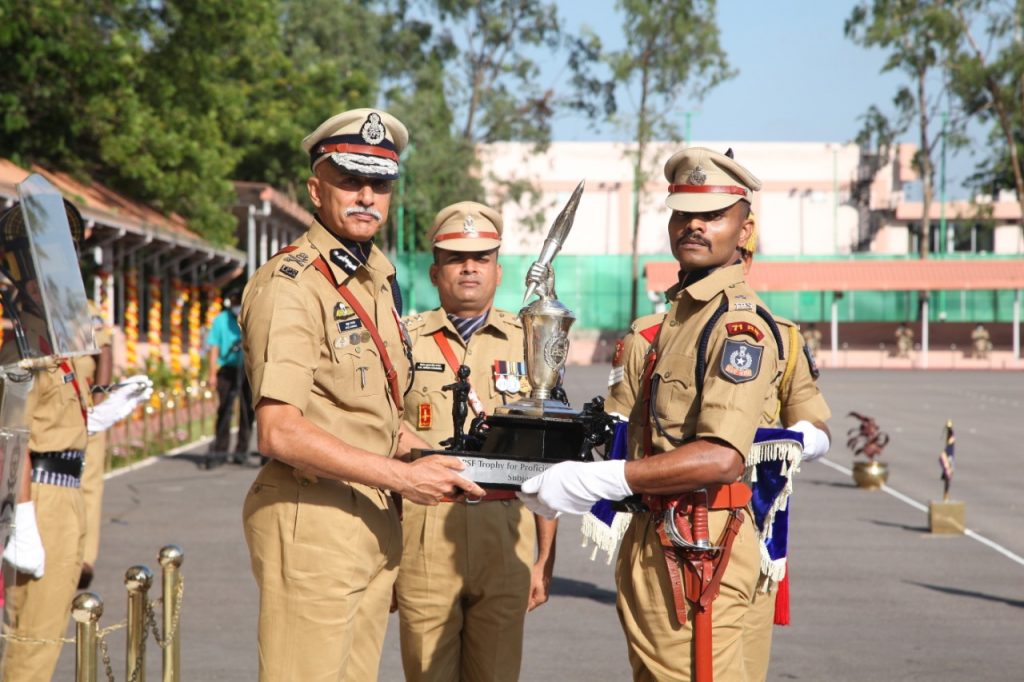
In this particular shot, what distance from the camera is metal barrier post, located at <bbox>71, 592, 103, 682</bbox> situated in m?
4.44

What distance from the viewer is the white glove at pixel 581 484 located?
12.4 feet

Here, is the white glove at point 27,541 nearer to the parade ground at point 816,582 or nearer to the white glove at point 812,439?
the parade ground at point 816,582

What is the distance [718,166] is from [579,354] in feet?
174

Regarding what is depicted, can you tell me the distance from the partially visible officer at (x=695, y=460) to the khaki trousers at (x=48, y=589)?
7.82 feet

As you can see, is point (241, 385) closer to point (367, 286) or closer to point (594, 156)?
point (367, 286)

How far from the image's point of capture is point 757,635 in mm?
4348

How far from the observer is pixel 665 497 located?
3965 millimetres

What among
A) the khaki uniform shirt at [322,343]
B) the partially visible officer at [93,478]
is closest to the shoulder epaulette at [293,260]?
the khaki uniform shirt at [322,343]

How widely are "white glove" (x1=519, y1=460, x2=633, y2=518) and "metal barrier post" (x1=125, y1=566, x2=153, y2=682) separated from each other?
1762 mm

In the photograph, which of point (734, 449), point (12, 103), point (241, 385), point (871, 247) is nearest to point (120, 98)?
point (12, 103)

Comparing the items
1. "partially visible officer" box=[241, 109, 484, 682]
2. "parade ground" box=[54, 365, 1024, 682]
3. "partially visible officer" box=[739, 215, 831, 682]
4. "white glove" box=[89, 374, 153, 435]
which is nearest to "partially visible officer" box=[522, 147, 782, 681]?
"partially visible officer" box=[241, 109, 484, 682]

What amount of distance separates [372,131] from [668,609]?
1638 mm

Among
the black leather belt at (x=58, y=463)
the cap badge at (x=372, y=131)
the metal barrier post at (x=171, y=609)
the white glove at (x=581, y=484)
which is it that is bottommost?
the metal barrier post at (x=171, y=609)

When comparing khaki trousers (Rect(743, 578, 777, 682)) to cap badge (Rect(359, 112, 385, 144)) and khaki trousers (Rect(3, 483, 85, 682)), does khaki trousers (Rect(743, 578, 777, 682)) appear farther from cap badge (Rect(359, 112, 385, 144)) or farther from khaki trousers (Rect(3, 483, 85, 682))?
khaki trousers (Rect(3, 483, 85, 682))
